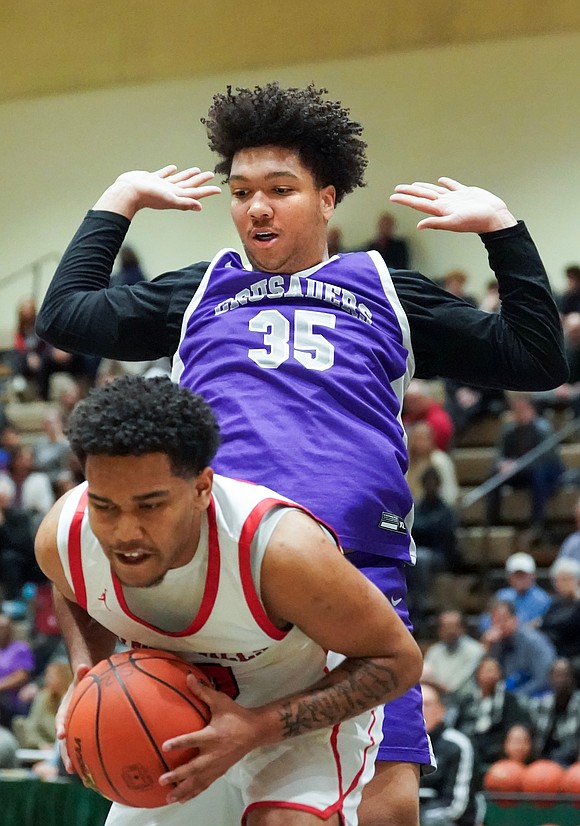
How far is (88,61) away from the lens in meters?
17.2

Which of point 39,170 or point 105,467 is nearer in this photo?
point 105,467

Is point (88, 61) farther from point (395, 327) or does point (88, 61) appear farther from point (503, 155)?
point (395, 327)

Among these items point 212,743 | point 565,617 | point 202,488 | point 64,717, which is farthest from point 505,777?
point 202,488

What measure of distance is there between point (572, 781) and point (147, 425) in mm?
6386

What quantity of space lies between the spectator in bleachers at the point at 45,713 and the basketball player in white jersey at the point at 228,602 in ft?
24.5

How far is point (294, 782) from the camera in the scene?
312 cm

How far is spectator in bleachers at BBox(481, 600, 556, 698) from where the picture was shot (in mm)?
9789

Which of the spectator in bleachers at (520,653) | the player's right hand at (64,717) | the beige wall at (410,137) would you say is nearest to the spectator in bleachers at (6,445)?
the beige wall at (410,137)

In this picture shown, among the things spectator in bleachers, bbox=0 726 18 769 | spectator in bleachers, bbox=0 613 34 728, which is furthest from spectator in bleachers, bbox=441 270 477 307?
spectator in bleachers, bbox=0 726 18 769

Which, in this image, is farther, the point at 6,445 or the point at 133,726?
the point at 6,445

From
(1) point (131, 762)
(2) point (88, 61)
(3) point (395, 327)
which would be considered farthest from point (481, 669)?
(2) point (88, 61)

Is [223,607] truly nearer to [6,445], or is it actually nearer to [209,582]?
[209,582]

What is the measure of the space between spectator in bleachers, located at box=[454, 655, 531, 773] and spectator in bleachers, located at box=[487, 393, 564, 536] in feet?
9.99

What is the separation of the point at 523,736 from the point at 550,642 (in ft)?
3.75
